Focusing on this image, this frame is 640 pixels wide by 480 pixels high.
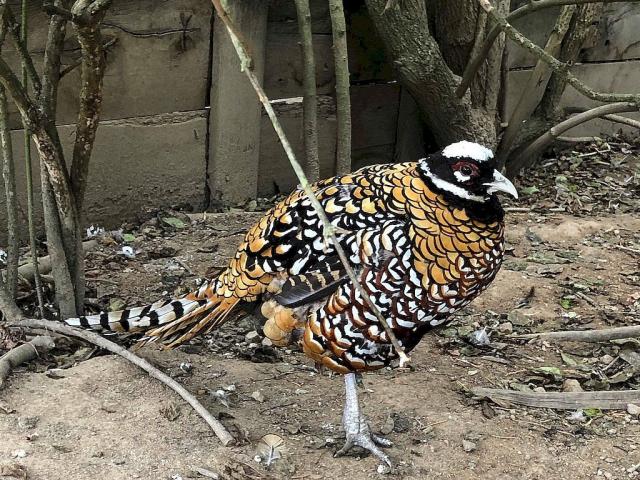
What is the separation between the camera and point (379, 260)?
2941 millimetres

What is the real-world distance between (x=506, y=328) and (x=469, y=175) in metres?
1.42

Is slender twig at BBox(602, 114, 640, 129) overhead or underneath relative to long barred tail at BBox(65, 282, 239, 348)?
overhead

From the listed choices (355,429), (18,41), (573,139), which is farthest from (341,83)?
(573,139)

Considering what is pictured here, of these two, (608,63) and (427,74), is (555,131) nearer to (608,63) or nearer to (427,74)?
→ (427,74)

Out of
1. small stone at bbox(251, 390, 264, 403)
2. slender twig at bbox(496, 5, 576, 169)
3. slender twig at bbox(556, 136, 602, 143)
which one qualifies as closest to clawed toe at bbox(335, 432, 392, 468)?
small stone at bbox(251, 390, 264, 403)

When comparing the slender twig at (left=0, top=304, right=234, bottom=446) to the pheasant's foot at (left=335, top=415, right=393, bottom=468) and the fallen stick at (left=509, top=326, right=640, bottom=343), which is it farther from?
the fallen stick at (left=509, top=326, right=640, bottom=343)

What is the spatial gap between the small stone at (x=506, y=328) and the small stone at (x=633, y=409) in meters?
0.77

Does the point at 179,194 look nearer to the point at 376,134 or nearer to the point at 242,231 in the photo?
the point at 242,231

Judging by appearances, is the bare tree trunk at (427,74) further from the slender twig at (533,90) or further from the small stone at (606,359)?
the small stone at (606,359)

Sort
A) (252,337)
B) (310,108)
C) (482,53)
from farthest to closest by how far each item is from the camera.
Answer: (310,108), (482,53), (252,337)

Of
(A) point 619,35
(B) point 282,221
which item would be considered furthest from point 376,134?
(B) point 282,221

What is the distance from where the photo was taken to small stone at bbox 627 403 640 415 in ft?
11.4

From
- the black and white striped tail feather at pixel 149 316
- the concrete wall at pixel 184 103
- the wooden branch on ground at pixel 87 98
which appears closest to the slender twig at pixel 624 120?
the concrete wall at pixel 184 103

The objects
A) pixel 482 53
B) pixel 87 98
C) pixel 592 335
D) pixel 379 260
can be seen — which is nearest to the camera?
pixel 379 260
